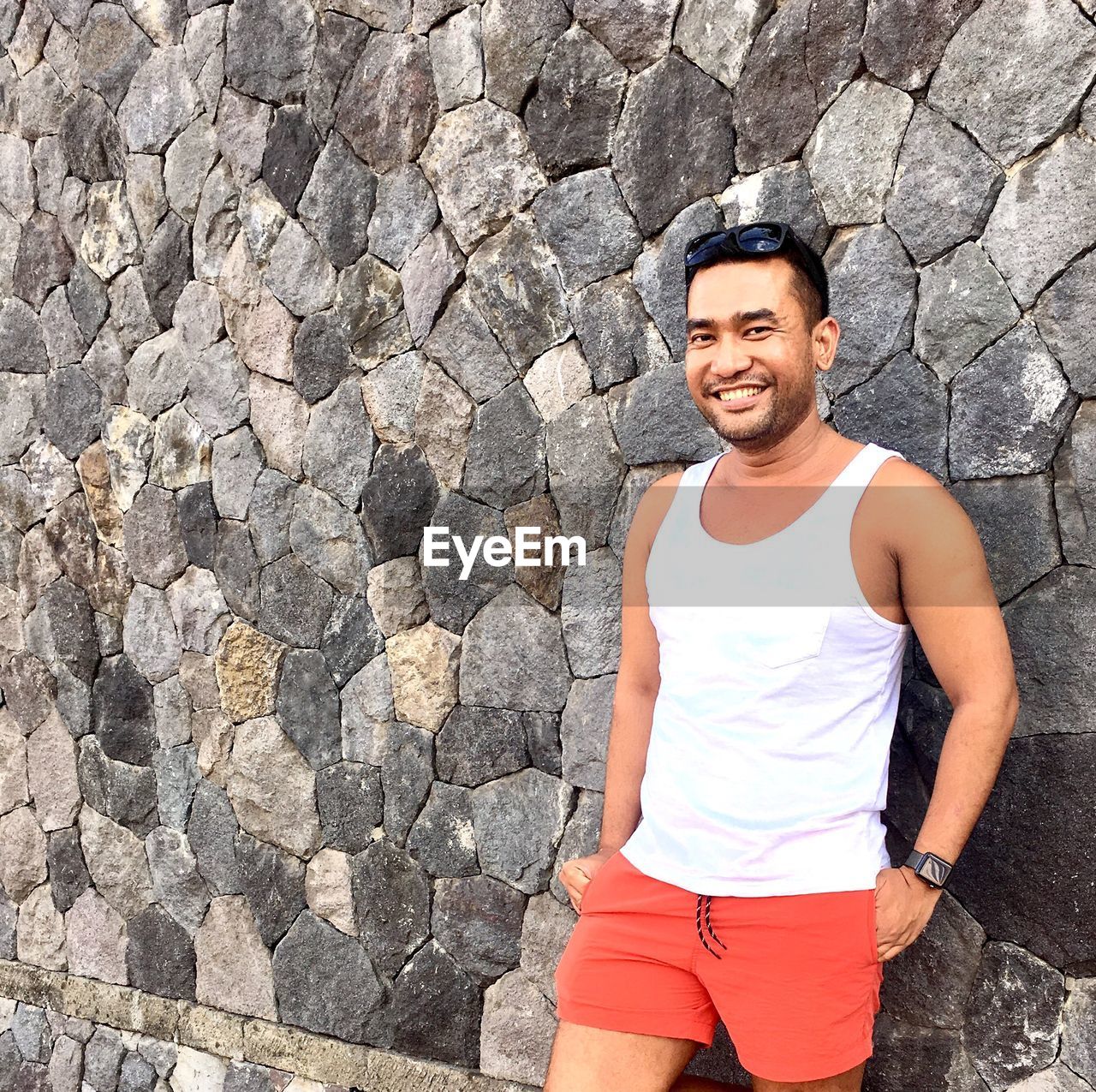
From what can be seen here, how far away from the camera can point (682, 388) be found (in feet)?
7.55

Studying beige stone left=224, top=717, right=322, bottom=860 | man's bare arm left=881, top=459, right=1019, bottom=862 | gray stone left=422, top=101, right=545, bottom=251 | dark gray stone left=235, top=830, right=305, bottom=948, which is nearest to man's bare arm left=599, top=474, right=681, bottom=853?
man's bare arm left=881, top=459, right=1019, bottom=862

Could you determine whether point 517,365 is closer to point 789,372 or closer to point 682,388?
point 682,388

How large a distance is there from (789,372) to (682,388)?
0.65 m

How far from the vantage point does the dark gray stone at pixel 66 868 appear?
139 inches

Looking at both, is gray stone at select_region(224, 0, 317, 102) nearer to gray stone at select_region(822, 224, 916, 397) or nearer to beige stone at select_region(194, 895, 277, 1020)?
gray stone at select_region(822, 224, 916, 397)

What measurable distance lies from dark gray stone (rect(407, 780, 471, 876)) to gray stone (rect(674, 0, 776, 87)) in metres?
1.68

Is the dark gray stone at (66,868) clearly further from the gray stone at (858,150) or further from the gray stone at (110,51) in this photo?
the gray stone at (858,150)

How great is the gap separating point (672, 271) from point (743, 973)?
137cm

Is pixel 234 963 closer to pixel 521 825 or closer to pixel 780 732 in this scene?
pixel 521 825

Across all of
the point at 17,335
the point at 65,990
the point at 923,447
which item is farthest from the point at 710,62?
the point at 65,990

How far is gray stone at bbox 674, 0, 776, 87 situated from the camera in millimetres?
2188

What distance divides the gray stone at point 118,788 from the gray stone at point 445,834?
3.36ft

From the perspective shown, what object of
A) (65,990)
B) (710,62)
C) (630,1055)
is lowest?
(65,990)

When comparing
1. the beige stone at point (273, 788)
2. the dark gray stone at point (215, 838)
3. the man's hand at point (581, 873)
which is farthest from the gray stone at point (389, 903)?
the man's hand at point (581, 873)
